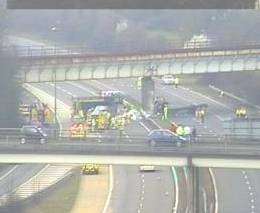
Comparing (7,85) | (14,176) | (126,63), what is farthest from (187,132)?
(7,85)

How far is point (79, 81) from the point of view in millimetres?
6621

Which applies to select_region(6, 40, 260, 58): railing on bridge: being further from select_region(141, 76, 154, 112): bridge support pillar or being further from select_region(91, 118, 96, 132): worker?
select_region(91, 118, 96, 132): worker

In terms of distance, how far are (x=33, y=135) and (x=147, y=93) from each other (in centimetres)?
252

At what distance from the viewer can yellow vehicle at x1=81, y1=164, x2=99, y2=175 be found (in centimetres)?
641

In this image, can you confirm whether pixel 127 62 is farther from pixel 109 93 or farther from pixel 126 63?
pixel 109 93

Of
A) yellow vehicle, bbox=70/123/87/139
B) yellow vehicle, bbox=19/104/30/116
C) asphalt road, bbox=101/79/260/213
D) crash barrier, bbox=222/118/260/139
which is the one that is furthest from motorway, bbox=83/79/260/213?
yellow vehicle, bbox=70/123/87/139

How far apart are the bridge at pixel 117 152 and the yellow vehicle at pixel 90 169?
1.24 metres

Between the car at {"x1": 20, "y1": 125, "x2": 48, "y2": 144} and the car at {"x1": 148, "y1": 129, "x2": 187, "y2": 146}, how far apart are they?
90 cm

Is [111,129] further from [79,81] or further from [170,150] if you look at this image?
[170,150]

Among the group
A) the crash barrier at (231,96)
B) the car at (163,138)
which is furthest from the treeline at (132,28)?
the car at (163,138)

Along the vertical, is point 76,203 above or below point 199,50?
below

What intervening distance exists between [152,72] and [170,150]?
5.91ft

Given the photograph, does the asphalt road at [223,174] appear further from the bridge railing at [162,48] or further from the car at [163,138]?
the car at [163,138]
